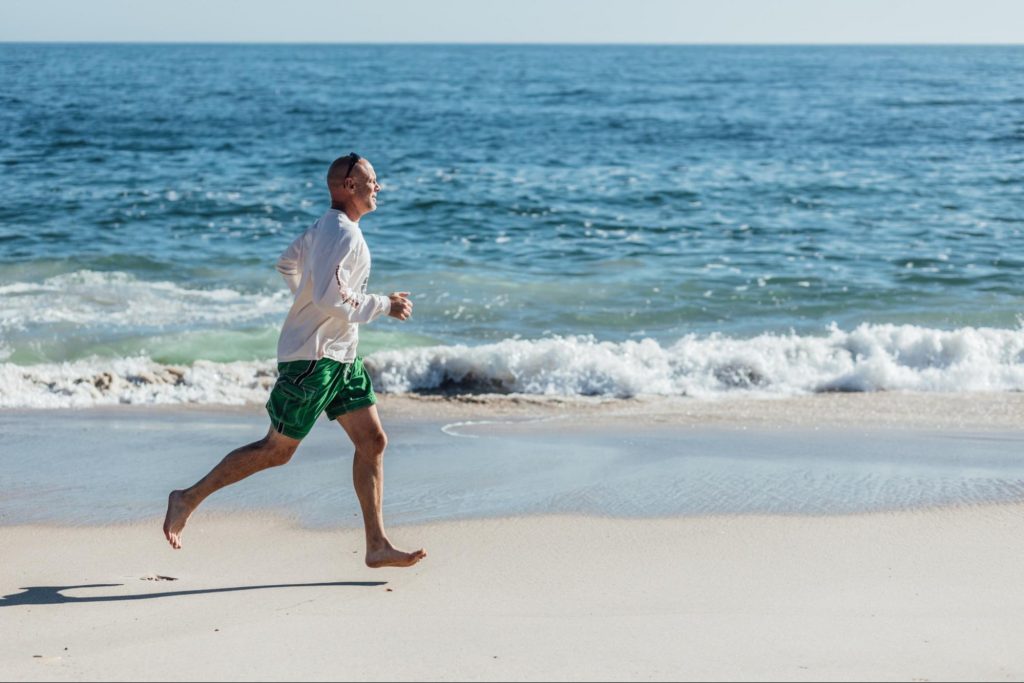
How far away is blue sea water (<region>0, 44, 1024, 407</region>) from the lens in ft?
29.7

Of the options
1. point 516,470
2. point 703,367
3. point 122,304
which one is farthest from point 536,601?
point 122,304

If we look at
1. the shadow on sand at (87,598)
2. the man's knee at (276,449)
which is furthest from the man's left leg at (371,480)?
the man's knee at (276,449)

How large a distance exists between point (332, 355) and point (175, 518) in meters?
0.92

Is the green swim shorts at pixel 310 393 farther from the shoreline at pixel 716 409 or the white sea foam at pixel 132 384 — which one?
the white sea foam at pixel 132 384

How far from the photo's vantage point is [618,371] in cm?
884

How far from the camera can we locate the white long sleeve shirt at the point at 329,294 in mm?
4059

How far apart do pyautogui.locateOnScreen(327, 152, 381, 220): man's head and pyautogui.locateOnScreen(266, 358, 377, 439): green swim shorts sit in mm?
569

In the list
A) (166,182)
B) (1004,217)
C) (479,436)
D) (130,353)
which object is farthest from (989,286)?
(166,182)

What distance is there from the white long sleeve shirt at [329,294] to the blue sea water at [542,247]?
422 centimetres

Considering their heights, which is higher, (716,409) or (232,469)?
(232,469)

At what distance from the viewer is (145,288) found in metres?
12.2

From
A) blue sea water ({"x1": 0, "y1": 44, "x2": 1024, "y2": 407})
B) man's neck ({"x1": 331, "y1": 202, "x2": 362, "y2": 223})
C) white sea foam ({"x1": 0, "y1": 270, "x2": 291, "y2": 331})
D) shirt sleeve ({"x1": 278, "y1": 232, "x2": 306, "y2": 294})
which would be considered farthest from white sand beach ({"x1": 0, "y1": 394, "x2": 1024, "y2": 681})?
white sea foam ({"x1": 0, "y1": 270, "x2": 291, "y2": 331})

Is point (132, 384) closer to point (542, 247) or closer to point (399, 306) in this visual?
point (399, 306)

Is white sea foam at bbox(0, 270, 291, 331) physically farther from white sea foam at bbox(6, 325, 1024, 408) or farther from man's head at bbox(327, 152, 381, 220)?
man's head at bbox(327, 152, 381, 220)
